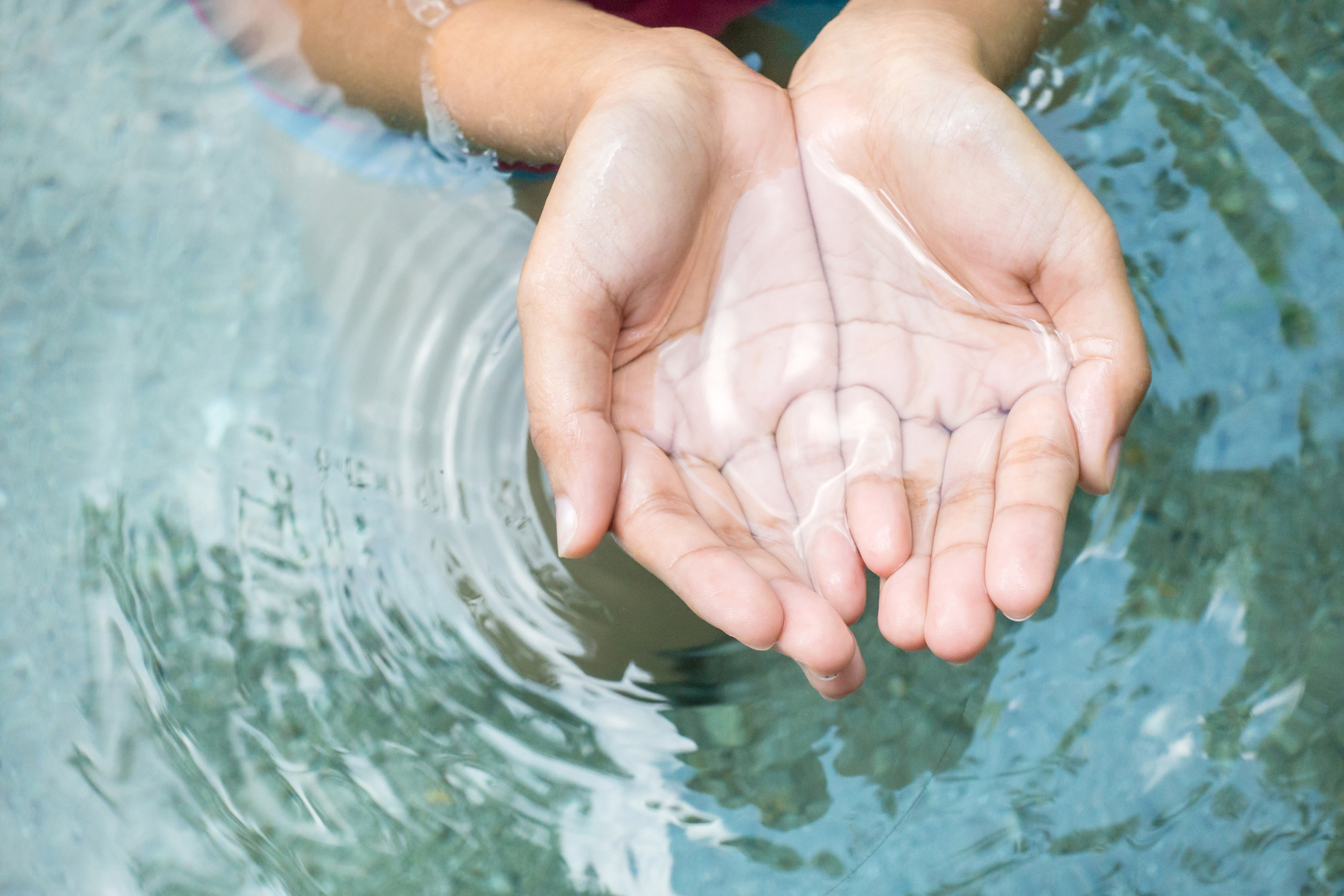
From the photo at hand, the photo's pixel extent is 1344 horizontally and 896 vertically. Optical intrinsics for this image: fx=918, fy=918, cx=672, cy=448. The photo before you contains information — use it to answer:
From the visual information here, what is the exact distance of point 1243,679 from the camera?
6.33ft

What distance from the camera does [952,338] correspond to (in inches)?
63.9

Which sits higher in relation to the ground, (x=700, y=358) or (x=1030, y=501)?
(x=1030, y=501)

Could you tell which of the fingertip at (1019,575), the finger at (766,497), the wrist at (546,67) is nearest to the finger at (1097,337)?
the fingertip at (1019,575)

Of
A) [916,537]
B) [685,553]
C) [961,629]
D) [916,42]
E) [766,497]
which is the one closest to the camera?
[961,629]

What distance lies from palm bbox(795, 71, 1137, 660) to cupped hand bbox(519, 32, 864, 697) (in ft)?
0.21

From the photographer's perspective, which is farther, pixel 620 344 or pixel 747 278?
pixel 747 278

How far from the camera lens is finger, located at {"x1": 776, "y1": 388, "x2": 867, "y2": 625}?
1390mm

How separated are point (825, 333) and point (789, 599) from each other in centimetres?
57

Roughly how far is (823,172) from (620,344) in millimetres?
565

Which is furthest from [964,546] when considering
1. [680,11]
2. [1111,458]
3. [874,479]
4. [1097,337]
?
[680,11]

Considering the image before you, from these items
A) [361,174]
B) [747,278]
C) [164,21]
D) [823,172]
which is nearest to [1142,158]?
[823,172]

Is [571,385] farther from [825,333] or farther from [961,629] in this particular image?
[961,629]

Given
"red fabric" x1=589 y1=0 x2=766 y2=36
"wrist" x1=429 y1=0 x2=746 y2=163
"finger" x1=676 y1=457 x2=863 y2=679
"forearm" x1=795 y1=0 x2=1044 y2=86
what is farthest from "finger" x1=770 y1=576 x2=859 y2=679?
"red fabric" x1=589 y1=0 x2=766 y2=36

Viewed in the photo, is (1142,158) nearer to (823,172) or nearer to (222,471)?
(823,172)
